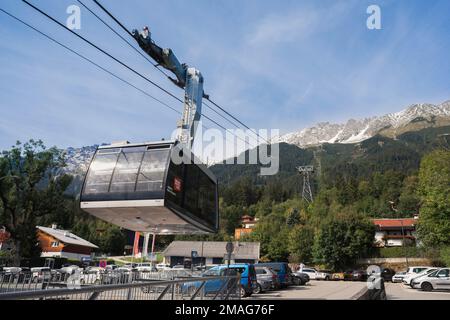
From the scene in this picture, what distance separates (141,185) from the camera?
13305 millimetres

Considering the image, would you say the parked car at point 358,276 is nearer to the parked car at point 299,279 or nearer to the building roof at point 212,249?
the parked car at point 299,279

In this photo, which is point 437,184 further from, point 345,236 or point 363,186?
point 363,186

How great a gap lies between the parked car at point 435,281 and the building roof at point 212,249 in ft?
138

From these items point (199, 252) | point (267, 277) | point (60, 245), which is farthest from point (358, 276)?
point (60, 245)

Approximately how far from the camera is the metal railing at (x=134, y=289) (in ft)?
13.4

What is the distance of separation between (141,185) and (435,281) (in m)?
19.0

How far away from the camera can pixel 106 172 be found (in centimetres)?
1402

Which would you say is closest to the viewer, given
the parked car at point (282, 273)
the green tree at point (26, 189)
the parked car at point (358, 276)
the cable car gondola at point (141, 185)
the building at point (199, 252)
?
the cable car gondola at point (141, 185)

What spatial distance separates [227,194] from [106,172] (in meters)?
129

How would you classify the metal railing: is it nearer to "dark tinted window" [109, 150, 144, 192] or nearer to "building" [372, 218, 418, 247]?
"dark tinted window" [109, 150, 144, 192]

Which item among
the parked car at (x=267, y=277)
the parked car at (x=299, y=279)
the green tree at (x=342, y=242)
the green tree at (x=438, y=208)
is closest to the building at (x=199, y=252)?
the green tree at (x=342, y=242)

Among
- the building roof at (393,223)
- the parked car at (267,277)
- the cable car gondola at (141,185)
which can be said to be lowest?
the parked car at (267,277)

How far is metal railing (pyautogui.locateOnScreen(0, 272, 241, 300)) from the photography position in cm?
410

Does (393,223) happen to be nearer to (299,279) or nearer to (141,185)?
(299,279)
